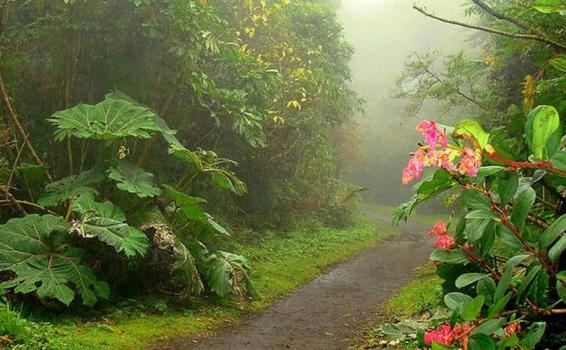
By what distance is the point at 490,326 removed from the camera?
1723mm

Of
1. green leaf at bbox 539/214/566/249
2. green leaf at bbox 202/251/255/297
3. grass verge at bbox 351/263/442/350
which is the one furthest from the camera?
green leaf at bbox 202/251/255/297

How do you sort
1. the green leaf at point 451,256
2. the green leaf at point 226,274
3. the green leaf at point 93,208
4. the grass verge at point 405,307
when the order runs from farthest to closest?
1. the green leaf at point 226,274
2. the grass verge at point 405,307
3. the green leaf at point 93,208
4. the green leaf at point 451,256

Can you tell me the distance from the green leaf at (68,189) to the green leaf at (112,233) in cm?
61

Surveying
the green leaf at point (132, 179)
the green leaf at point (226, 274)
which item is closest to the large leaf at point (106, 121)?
the green leaf at point (132, 179)

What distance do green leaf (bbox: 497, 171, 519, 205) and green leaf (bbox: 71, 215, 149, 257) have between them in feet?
13.7

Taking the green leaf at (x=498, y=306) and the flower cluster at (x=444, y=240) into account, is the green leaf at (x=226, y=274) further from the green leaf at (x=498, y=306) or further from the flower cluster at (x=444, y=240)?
the green leaf at (x=498, y=306)

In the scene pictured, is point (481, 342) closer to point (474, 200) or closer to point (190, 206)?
point (474, 200)

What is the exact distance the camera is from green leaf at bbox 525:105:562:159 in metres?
1.67

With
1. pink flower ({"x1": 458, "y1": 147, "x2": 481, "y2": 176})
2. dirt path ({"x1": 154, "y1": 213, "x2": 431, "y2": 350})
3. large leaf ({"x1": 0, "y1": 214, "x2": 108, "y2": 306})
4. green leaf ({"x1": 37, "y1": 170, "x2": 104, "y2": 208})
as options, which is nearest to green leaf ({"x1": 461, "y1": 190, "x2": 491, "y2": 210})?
pink flower ({"x1": 458, "y1": 147, "x2": 481, "y2": 176})

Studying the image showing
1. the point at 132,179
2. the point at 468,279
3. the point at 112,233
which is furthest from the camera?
the point at 132,179

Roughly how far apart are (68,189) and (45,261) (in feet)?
3.23

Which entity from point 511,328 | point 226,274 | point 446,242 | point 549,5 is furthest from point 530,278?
point 226,274

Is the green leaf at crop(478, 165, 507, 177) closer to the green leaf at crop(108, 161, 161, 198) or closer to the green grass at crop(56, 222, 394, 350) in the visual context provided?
the green grass at crop(56, 222, 394, 350)

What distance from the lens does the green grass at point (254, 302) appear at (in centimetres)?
519
